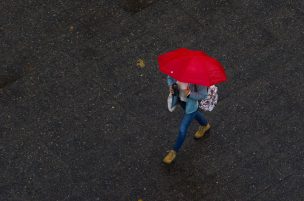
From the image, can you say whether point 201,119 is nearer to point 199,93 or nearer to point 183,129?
point 183,129

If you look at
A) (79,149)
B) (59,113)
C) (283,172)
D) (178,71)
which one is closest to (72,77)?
(59,113)

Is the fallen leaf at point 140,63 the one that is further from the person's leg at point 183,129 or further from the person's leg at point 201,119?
the person's leg at point 183,129

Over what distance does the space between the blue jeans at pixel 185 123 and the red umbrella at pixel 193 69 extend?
27.1 inches

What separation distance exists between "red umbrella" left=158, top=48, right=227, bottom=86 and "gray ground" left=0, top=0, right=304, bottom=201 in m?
1.63

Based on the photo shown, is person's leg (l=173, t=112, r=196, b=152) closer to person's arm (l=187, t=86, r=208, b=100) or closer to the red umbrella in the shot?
person's arm (l=187, t=86, r=208, b=100)

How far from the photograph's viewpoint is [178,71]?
6219 mm

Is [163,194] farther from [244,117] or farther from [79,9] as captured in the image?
[79,9]

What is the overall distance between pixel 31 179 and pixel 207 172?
2.26 meters

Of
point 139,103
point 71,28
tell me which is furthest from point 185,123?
point 71,28

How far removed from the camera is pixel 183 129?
706cm

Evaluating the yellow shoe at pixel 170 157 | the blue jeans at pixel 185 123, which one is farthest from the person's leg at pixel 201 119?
the yellow shoe at pixel 170 157

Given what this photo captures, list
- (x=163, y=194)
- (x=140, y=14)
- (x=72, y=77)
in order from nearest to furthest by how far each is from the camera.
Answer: (x=163, y=194) → (x=72, y=77) → (x=140, y=14)

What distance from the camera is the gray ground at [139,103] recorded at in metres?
7.32

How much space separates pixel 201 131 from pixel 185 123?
2.17 feet
